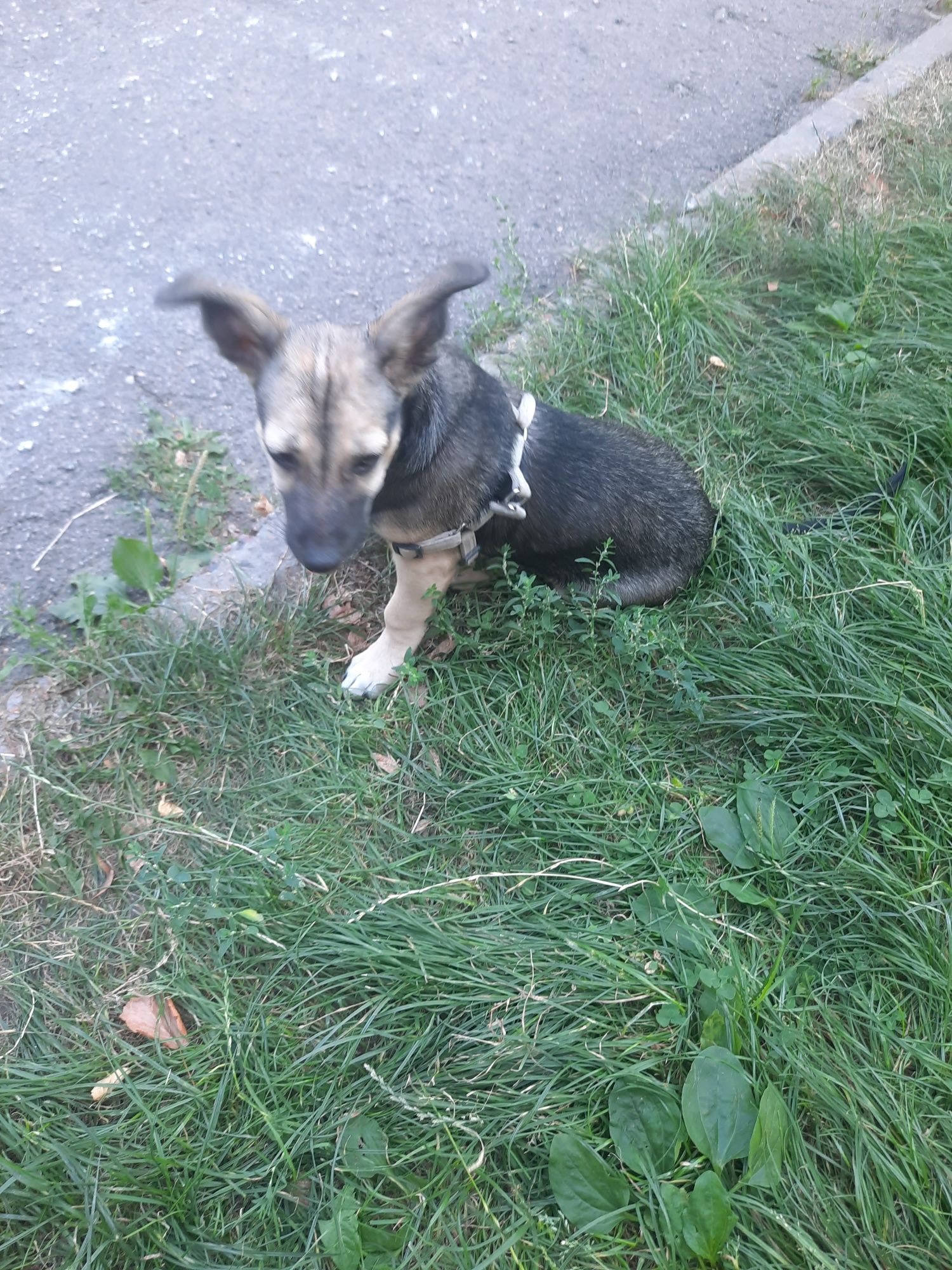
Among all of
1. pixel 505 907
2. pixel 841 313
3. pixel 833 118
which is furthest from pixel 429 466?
pixel 833 118

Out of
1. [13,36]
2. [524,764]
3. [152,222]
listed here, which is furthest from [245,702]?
[13,36]

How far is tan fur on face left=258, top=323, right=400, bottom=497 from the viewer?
2289 mm

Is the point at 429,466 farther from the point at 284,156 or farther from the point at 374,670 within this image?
the point at 284,156

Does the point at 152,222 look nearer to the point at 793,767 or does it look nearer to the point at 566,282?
the point at 566,282

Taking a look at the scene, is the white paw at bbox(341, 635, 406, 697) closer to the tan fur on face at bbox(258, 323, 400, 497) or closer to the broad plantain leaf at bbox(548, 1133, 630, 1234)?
the tan fur on face at bbox(258, 323, 400, 497)

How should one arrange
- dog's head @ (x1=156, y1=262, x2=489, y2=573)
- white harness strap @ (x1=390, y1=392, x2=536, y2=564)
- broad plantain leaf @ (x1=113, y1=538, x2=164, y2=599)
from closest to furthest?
dog's head @ (x1=156, y1=262, x2=489, y2=573)
white harness strap @ (x1=390, y1=392, x2=536, y2=564)
broad plantain leaf @ (x1=113, y1=538, x2=164, y2=599)

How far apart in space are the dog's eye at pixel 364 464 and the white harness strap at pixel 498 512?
46 cm

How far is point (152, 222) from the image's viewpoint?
14.2 ft

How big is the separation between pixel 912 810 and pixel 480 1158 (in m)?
1.65

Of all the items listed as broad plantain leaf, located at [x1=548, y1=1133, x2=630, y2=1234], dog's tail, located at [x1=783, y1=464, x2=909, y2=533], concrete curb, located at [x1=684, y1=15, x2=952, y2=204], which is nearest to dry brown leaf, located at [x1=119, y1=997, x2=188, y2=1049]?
broad plantain leaf, located at [x1=548, y1=1133, x2=630, y2=1234]

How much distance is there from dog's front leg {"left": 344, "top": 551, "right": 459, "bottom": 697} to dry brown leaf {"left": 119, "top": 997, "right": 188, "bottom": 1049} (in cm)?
118

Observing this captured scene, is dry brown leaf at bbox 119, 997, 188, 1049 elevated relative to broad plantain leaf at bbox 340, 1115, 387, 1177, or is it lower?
elevated

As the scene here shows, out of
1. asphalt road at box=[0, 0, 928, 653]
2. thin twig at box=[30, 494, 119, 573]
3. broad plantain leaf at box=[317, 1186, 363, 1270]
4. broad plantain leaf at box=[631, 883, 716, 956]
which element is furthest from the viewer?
asphalt road at box=[0, 0, 928, 653]

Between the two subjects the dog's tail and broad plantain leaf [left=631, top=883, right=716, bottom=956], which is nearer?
broad plantain leaf [left=631, top=883, right=716, bottom=956]
